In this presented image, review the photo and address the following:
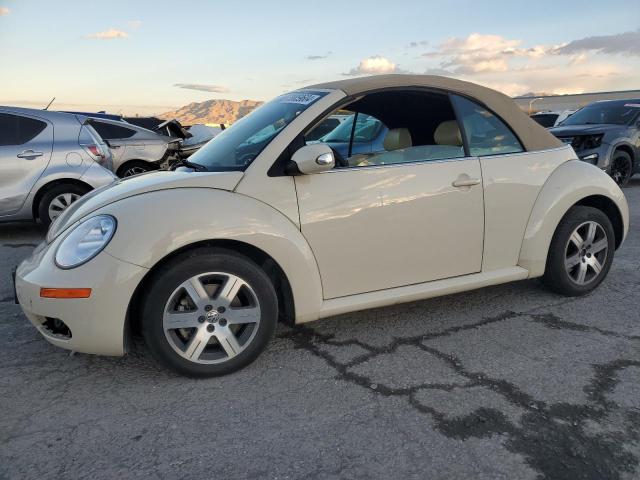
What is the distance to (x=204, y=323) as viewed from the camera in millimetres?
3041

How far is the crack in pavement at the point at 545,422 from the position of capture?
7.54ft

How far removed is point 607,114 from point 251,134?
9506 mm

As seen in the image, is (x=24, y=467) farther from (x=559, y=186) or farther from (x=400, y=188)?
(x=559, y=186)

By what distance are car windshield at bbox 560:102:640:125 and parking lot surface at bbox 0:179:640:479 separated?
25.6 feet

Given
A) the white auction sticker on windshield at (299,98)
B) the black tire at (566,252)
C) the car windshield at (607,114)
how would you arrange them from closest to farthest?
the white auction sticker on windshield at (299,98)
the black tire at (566,252)
the car windshield at (607,114)

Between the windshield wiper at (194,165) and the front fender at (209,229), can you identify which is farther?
the windshield wiper at (194,165)

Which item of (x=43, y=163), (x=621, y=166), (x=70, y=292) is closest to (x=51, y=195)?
(x=43, y=163)

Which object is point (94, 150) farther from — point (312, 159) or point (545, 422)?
point (545, 422)

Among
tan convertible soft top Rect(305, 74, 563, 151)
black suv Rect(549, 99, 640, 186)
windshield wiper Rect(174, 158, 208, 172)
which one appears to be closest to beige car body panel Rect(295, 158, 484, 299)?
tan convertible soft top Rect(305, 74, 563, 151)

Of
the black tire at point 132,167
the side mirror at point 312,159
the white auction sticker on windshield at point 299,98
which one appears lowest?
the black tire at point 132,167

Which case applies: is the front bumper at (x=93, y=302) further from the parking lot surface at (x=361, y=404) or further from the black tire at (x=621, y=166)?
the black tire at (x=621, y=166)

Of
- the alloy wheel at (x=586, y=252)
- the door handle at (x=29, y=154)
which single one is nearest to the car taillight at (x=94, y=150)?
the door handle at (x=29, y=154)

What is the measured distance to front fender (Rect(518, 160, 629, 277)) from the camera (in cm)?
388

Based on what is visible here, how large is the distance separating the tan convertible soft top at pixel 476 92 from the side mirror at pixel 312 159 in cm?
58
